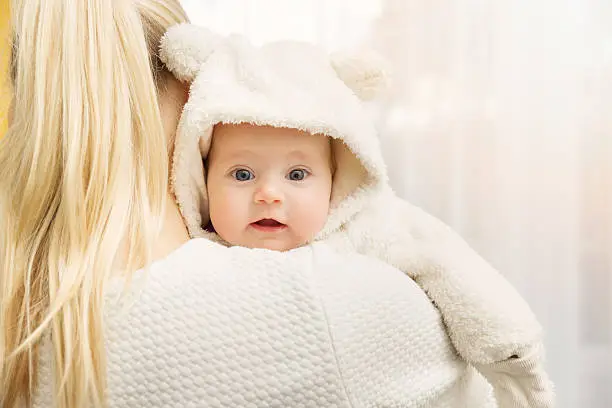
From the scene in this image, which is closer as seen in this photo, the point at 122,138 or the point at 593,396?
the point at 122,138

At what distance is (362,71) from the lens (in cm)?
101

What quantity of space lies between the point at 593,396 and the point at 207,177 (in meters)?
1.36

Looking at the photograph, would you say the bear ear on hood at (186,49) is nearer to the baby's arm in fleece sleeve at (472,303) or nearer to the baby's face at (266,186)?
the baby's face at (266,186)

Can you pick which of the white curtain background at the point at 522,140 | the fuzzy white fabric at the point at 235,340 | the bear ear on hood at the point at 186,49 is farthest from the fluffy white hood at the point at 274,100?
the white curtain background at the point at 522,140

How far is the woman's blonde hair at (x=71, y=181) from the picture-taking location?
75cm

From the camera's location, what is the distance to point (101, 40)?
0.86 meters

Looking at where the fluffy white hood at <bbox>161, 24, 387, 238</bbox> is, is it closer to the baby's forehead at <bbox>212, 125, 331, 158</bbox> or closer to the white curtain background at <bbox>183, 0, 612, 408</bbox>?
the baby's forehead at <bbox>212, 125, 331, 158</bbox>

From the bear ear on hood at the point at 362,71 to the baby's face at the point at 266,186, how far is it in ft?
0.34

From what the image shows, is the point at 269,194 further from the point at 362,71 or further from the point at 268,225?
the point at 362,71

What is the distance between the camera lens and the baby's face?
967 mm

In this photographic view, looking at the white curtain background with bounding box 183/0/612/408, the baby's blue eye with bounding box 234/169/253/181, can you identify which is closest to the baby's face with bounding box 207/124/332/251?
the baby's blue eye with bounding box 234/169/253/181

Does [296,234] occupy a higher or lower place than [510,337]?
higher

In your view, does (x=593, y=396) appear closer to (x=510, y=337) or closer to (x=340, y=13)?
(x=510, y=337)

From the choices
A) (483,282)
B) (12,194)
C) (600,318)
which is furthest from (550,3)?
(12,194)
